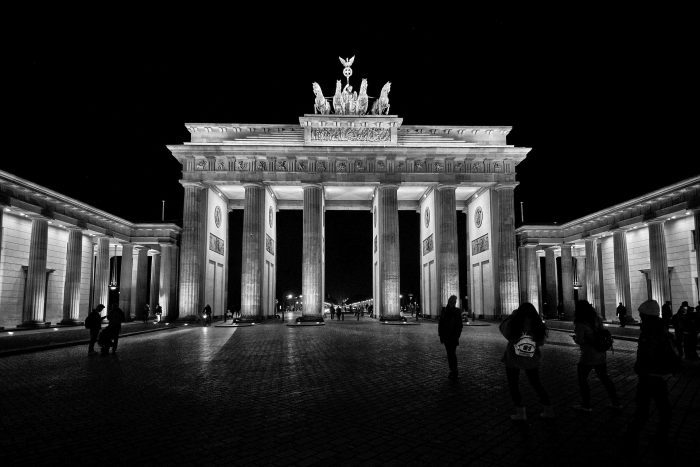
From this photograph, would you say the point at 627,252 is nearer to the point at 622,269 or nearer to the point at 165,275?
the point at 622,269

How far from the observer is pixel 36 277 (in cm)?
3247

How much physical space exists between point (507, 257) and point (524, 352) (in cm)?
3437

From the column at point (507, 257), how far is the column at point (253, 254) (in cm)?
2042

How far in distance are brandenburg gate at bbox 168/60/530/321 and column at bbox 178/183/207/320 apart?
8 cm

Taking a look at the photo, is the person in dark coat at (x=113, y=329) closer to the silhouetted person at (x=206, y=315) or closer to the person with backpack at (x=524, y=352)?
the person with backpack at (x=524, y=352)

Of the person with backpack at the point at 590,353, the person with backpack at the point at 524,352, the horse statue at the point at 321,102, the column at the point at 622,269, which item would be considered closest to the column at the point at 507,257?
the column at the point at 622,269

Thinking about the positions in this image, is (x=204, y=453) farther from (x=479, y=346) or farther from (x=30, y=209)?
(x=30, y=209)

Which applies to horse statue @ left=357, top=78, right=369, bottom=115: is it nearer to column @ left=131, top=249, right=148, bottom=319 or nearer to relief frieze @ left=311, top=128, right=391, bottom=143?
relief frieze @ left=311, top=128, right=391, bottom=143

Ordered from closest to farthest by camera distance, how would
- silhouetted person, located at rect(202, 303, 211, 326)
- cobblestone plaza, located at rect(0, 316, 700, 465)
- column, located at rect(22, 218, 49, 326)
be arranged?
cobblestone plaza, located at rect(0, 316, 700, 465) < column, located at rect(22, 218, 49, 326) < silhouetted person, located at rect(202, 303, 211, 326)

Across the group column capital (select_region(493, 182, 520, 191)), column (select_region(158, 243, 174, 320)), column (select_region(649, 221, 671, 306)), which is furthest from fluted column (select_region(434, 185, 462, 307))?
column (select_region(158, 243, 174, 320))

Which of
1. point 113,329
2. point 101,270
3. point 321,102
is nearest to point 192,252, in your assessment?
point 101,270

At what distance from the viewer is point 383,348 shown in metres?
17.1

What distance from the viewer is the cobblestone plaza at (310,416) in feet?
17.5

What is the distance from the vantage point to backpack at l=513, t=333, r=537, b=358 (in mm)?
6711
